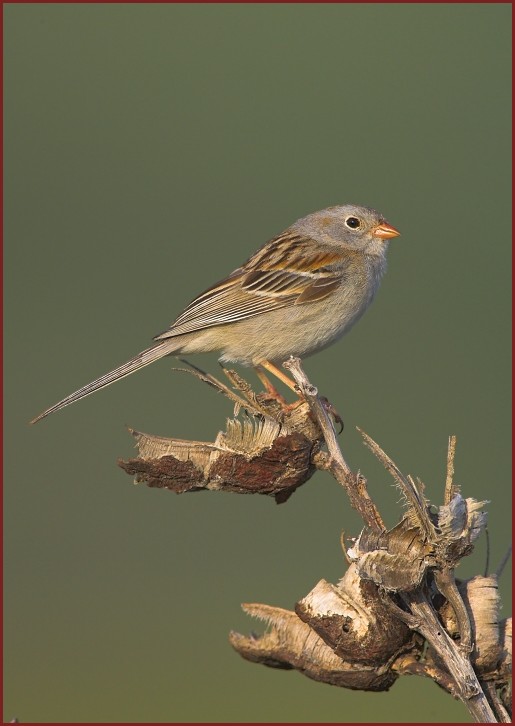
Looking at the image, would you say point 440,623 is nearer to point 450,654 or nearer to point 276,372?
point 450,654

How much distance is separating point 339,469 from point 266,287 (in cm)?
341

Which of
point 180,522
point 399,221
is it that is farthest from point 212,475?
point 399,221

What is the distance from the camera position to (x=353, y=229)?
23.7ft

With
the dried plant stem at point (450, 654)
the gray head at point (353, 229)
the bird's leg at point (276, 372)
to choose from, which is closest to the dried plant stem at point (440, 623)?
the dried plant stem at point (450, 654)

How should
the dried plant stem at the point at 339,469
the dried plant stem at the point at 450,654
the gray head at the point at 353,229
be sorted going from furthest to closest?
the gray head at the point at 353,229, the dried plant stem at the point at 339,469, the dried plant stem at the point at 450,654

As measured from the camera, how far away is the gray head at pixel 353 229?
7.17m

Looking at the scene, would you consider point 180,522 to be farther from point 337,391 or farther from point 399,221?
point 399,221

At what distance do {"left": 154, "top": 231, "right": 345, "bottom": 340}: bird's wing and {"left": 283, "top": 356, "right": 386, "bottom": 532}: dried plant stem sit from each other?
2.72 meters

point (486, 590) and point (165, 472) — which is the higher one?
point (165, 472)

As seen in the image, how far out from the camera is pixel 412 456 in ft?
31.5

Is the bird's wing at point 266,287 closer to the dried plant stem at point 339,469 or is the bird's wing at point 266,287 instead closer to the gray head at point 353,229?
the gray head at point 353,229

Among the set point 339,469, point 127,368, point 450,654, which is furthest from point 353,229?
point 450,654

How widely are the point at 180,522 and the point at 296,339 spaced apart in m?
3.64

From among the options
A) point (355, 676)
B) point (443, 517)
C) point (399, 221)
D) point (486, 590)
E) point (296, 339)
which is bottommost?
point (355, 676)
